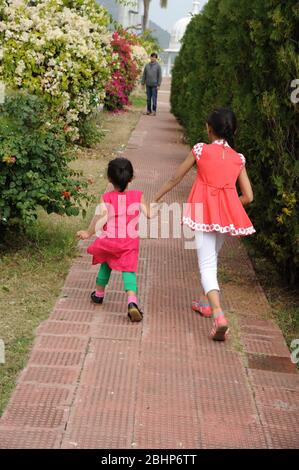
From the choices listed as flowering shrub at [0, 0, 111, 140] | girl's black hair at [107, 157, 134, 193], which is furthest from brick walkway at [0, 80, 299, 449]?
flowering shrub at [0, 0, 111, 140]

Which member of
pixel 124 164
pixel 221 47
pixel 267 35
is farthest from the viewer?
pixel 221 47

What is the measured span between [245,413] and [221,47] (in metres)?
5.18

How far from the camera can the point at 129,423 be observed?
3490mm

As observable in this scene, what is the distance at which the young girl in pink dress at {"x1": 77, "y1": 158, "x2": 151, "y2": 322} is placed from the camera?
16.3 ft

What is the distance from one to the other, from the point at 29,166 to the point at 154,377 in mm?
2508

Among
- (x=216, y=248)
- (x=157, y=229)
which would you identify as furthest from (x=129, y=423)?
(x=157, y=229)

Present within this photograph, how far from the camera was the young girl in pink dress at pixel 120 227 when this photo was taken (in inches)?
195

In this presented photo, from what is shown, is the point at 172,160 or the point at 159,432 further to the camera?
the point at 172,160

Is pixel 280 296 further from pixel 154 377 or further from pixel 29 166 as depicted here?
pixel 29 166

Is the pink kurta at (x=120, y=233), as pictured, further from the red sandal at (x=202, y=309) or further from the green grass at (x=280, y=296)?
the green grass at (x=280, y=296)

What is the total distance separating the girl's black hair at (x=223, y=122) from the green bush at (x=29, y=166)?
5.13ft

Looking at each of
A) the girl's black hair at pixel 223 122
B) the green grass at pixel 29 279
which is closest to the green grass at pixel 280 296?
the girl's black hair at pixel 223 122

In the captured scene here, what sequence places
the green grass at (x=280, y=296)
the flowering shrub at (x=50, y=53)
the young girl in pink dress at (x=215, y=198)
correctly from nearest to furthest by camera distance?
the young girl in pink dress at (x=215, y=198), the green grass at (x=280, y=296), the flowering shrub at (x=50, y=53)
